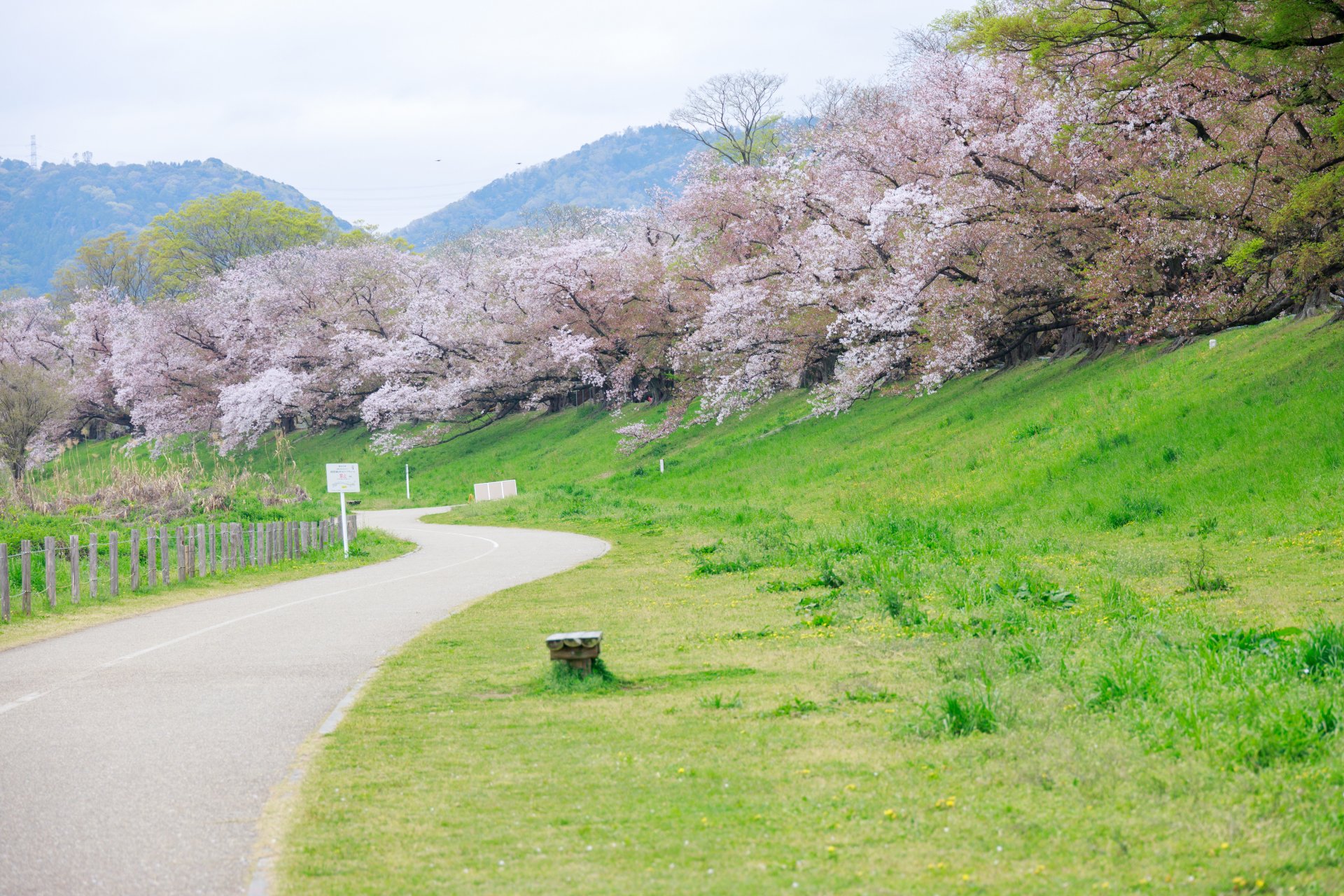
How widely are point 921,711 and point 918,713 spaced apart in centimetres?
10

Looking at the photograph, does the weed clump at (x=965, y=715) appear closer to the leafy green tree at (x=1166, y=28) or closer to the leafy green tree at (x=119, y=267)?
the leafy green tree at (x=1166, y=28)

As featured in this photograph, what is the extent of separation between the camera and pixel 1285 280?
21094mm

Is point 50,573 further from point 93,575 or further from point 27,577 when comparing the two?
point 93,575

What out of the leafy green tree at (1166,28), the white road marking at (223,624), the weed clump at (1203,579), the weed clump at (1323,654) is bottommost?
the white road marking at (223,624)

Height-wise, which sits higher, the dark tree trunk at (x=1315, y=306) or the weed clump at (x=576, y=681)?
the dark tree trunk at (x=1315, y=306)

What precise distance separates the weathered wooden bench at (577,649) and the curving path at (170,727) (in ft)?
5.91

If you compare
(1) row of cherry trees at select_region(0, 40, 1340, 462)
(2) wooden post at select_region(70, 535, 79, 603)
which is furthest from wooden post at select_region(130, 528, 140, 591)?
(1) row of cherry trees at select_region(0, 40, 1340, 462)

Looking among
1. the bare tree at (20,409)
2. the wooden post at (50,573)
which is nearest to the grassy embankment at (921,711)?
the wooden post at (50,573)

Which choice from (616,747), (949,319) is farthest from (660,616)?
(949,319)

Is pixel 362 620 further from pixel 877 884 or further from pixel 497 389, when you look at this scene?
pixel 497 389

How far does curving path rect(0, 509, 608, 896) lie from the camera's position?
5.32 m

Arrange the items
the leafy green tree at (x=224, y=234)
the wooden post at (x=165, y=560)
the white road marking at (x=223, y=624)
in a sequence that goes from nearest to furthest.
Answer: the white road marking at (x=223, y=624) → the wooden post at (x=165, y=560) → the leafy green tree at (x=224, y=234)

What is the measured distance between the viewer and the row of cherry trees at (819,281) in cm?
2175

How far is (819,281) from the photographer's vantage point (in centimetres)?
3853
